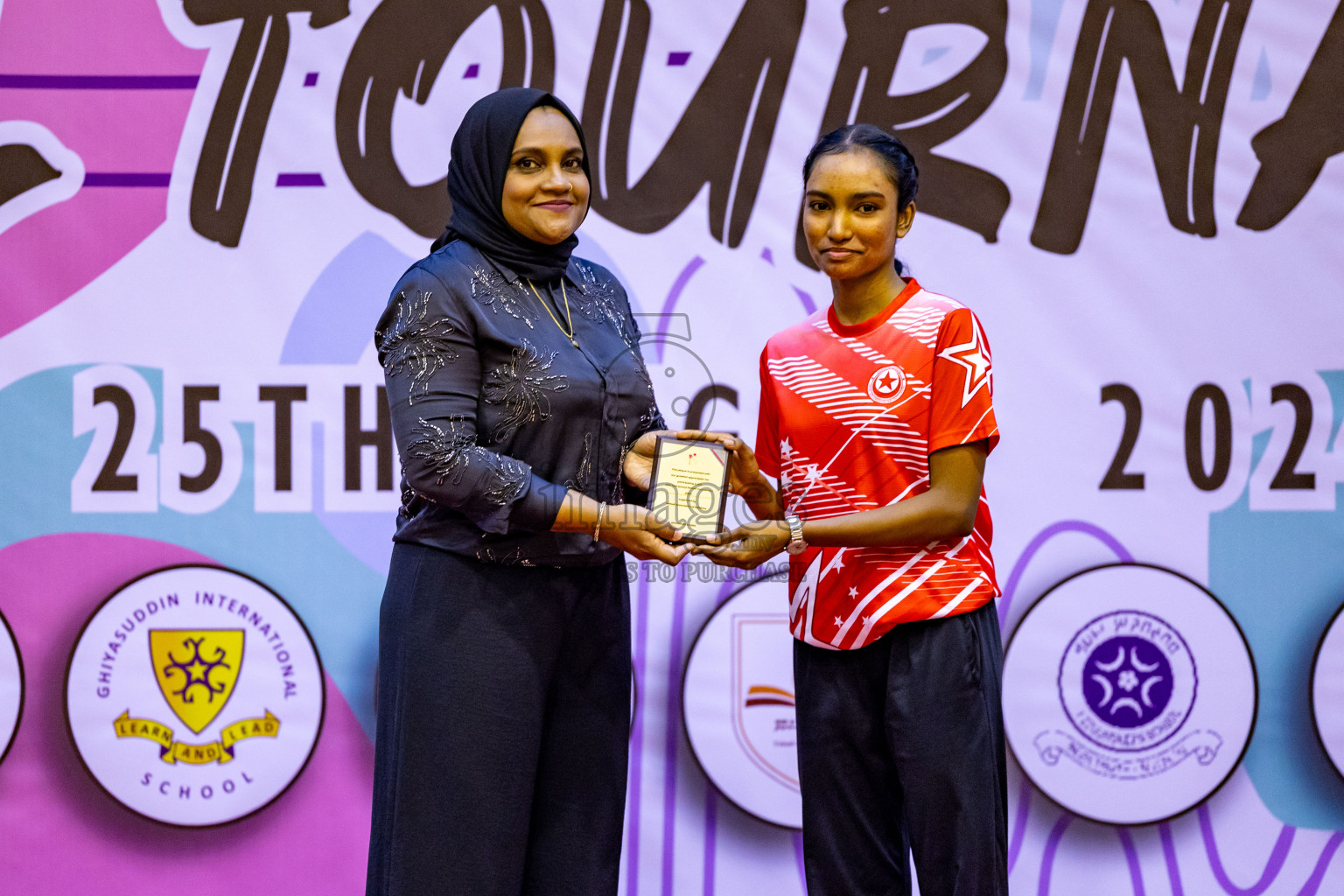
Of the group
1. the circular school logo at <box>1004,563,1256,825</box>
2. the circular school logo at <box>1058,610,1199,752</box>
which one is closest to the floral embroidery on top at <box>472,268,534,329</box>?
the circular school logo at <box>1004,563,1256,825</box>

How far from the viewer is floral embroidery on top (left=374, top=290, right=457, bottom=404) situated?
5.31 feet

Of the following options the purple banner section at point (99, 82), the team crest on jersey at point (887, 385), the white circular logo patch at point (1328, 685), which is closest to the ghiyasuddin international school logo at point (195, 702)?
the purple banner section at point (99, 82)

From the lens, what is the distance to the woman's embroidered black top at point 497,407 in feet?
5.24

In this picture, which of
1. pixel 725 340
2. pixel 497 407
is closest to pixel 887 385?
pixel 497 407

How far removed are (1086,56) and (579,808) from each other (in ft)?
6.96

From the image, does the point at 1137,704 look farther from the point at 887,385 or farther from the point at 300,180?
the point at 300,180

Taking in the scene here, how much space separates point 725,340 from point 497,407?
3.49ft

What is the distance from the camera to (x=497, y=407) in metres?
1.68

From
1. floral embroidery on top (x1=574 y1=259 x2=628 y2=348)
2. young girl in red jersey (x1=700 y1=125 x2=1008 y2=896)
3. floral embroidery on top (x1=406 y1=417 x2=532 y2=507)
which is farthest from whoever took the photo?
floral embroidery on top (x1=574 y1=259 x2=628 y2=348)

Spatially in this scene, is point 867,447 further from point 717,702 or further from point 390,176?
point 390,176

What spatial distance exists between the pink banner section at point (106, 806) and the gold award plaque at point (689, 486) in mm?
1377

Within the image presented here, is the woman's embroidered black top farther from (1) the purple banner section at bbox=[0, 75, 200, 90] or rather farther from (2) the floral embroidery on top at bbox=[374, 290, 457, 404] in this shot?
(1) the purple banner section at bbox=[0, 75, 200, 90]

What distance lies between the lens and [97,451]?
2680 mm

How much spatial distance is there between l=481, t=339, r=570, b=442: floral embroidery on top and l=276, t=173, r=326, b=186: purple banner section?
127 cm
